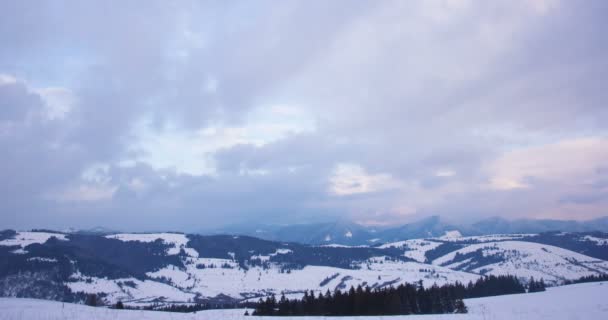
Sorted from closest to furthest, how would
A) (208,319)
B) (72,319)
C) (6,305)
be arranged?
(72,319) → (208,319) → (6,305)

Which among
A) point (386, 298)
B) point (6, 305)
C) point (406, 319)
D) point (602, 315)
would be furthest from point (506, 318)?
point (386, 298)

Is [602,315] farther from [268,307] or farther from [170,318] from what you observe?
[268,307]

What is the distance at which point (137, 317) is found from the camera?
3662cm

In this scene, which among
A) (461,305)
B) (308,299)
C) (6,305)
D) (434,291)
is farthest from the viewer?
(434,291)

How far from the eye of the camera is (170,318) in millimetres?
38719

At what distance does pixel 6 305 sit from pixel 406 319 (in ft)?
134

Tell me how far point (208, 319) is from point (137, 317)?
6466 mm

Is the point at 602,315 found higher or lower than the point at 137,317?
lower

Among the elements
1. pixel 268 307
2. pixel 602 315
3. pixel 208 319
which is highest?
pixel 208 319

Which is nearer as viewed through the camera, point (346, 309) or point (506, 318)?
point (506, 318)

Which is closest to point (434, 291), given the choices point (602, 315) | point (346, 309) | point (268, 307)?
point (346, 309)

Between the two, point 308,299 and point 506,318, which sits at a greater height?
point 506,318

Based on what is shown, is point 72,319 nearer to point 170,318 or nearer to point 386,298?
point 170,318

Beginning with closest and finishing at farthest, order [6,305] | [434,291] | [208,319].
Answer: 1. [208,319]
2. [6,305]
3. [434,291]
